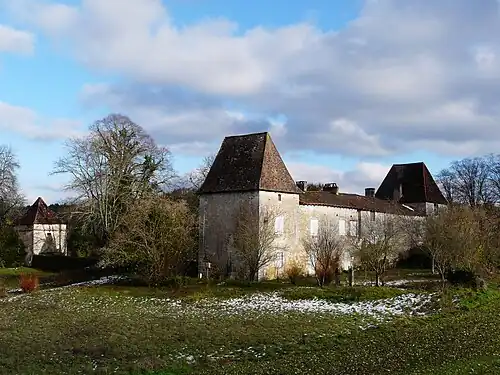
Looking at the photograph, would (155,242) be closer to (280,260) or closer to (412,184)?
(280,260)

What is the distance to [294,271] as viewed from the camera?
1594 inches

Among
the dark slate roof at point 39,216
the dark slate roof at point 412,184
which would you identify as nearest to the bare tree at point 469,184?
the dark slate roof at point 412,184

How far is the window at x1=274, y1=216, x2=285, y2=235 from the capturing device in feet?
134

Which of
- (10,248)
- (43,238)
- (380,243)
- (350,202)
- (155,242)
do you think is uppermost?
(350,202)

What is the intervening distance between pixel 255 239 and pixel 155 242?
5.94 m

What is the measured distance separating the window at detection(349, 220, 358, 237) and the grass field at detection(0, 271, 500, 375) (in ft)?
55.4

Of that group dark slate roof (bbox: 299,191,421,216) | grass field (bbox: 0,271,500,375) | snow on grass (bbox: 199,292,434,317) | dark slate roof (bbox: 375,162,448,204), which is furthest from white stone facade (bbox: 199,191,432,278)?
dark slate roof (bbox: 375,162,448,204)

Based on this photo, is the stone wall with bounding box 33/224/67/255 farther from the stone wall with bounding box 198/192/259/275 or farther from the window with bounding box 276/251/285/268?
the window with bounding box 276/251/285/268

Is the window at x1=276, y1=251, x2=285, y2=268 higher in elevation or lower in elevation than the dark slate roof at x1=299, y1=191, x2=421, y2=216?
lower

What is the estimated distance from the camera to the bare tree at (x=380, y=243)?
34812 mm

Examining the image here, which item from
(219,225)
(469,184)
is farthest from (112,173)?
(469,184)

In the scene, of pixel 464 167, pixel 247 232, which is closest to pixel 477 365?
pixel 247 232

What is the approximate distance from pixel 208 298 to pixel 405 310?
9500mm

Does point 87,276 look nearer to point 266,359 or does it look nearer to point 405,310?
point 405,310
